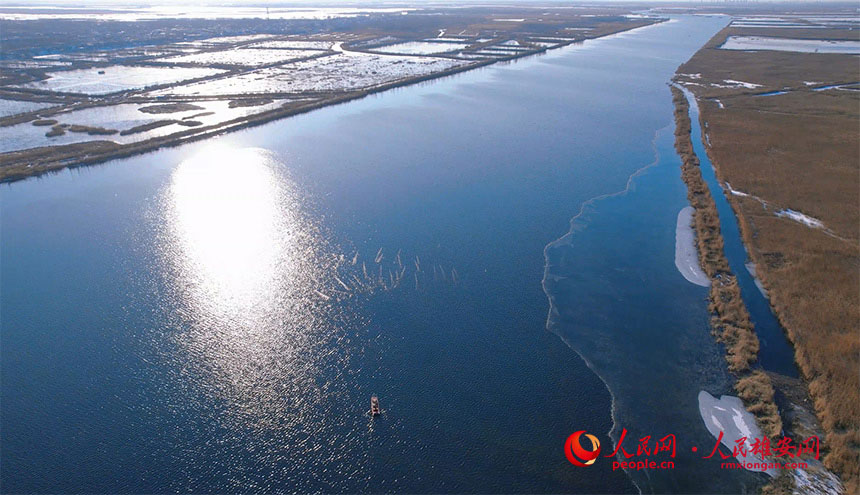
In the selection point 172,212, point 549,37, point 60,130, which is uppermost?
point 549,37

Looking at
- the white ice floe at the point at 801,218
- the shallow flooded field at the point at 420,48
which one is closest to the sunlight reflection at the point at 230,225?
the white ice floe at the point at 801,218

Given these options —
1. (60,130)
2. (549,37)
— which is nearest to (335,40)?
(549,37)

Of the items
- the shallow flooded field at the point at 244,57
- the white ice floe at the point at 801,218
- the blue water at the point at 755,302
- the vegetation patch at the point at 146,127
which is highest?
the shallow flooded field at the point at 244,57

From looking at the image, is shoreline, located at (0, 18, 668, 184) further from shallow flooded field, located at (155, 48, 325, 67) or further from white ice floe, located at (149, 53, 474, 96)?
shallow flooded field, located at (155, 48, 325, 67)

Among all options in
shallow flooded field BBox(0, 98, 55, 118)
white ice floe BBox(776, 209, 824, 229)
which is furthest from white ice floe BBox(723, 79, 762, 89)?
shallow flooded field BBox(0, 98, 55, 118)

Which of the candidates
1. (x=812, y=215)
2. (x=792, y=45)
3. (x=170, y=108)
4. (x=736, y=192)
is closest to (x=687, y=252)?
(x=812, y=215)

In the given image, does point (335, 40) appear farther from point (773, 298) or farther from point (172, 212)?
point (773, 298)

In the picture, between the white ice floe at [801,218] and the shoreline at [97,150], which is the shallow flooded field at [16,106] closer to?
the shoreline at [97,150]
